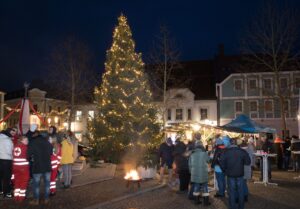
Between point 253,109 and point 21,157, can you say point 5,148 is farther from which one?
point 253,109

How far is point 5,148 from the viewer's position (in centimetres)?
1108

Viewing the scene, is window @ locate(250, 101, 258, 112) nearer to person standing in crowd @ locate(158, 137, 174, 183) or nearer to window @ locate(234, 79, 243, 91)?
window @ locate(234, 79, 243, 91)

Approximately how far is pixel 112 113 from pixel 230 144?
1341 cm

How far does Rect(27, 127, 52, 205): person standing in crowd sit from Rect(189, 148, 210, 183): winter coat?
164 inches

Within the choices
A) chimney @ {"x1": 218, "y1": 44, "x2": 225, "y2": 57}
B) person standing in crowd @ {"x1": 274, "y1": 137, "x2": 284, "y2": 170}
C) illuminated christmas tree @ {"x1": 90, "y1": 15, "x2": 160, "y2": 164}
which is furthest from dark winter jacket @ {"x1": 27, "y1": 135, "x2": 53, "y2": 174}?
chimney @ {"x1": 218, "y1": 44, "x2": 225, "y2": 57}

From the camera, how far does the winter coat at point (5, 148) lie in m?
11.1

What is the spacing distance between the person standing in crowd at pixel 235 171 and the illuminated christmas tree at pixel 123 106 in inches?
473

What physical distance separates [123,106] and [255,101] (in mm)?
26683

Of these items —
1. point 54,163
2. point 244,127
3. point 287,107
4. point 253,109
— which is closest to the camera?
point 54,163

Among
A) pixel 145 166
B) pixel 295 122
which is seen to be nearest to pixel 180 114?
pixel 295 122

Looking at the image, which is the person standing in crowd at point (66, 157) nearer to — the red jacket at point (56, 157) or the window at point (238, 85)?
the red jacket at point (56, 157)

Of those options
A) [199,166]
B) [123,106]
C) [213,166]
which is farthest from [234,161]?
[123,106]

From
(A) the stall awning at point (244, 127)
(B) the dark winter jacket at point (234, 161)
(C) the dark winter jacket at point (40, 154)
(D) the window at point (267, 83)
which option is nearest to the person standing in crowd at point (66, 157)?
(C) the dark winter jacket at point (40, 154)

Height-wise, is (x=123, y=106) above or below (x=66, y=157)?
above
